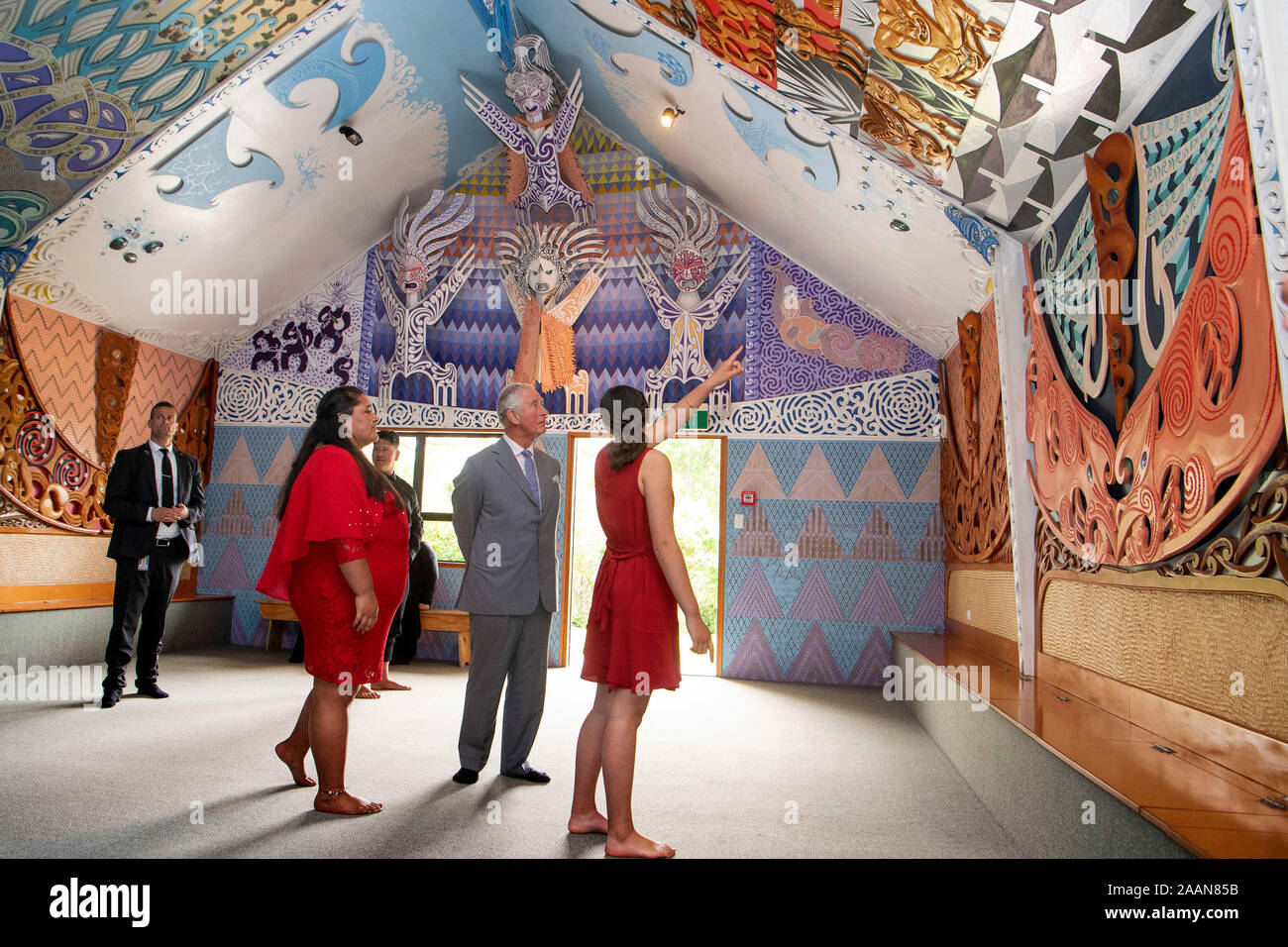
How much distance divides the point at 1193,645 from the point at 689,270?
5.10 metres

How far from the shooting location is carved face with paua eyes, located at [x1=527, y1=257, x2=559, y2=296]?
6988 millimetres

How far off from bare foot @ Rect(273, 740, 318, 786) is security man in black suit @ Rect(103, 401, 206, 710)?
6.41ft

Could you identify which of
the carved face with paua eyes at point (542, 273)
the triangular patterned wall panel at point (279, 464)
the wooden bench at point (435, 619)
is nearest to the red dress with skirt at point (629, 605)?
the wooden bench at point (435, 619)

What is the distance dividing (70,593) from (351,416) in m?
4.71

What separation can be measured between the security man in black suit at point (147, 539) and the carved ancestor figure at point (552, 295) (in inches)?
117

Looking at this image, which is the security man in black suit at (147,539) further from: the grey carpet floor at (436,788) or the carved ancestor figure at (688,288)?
the carved ancestor figure at (688,288)

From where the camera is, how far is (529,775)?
3172 millimetres

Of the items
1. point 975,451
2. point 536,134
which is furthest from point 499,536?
point 536,134

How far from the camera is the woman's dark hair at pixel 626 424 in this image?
2381mm

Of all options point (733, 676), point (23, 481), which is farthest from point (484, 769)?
point (23, 481)

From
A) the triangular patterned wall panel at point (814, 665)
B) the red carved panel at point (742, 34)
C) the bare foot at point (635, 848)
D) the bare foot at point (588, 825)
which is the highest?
the red carved panel at point (742, 34)

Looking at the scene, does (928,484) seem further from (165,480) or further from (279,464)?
(279,464)

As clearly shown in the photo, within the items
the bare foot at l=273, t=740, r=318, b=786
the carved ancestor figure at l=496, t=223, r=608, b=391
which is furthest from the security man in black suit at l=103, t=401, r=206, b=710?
the carved ancestor figure at l=496, t=223, r=608, b=391

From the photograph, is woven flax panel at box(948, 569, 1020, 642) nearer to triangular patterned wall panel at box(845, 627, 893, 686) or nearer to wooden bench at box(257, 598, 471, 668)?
triangular patterned wall panel at box(845, 627, 893, 686)
